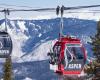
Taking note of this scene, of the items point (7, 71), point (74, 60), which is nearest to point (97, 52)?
point (74, 60)

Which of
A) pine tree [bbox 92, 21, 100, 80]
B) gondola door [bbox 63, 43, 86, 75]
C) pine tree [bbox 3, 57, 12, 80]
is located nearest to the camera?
gondola door [bbox 63, 43, 86, 75]

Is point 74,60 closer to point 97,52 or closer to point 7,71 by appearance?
point 97,52

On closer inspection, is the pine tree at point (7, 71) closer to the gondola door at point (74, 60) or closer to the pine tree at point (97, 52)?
the pine tree at point (97, 52)

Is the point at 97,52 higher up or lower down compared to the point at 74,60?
lower down

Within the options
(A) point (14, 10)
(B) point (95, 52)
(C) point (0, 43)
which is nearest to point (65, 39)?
(A) point (14, 10)

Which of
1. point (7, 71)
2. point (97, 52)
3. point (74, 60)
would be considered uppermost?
point (74, 60)

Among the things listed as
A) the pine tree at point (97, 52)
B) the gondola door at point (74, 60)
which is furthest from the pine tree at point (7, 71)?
the gondola door at point (74, 60)

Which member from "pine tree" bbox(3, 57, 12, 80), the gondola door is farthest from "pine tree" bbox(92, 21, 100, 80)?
"pine tree" bbox(3, 57, 12, 80)

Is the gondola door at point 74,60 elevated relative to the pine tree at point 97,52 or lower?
elevated

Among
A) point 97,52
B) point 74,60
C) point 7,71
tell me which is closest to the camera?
point 74,60

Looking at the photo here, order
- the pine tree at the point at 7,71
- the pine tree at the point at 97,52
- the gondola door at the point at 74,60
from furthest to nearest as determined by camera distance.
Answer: the pine tree at the point at 7,71
the pine tree at the point at 97,52
the gondola door at the point at 74,60

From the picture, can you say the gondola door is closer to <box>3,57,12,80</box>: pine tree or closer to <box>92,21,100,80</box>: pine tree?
<box>92,21,100,80</box>: pine tree

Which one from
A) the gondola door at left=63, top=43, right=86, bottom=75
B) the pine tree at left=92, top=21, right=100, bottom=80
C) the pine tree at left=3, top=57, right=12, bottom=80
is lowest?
the pine tree at left=3, top=57, right=12, bottom=80

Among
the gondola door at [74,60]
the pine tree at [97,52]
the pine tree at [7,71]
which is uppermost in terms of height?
the gondola door at [74,60]
